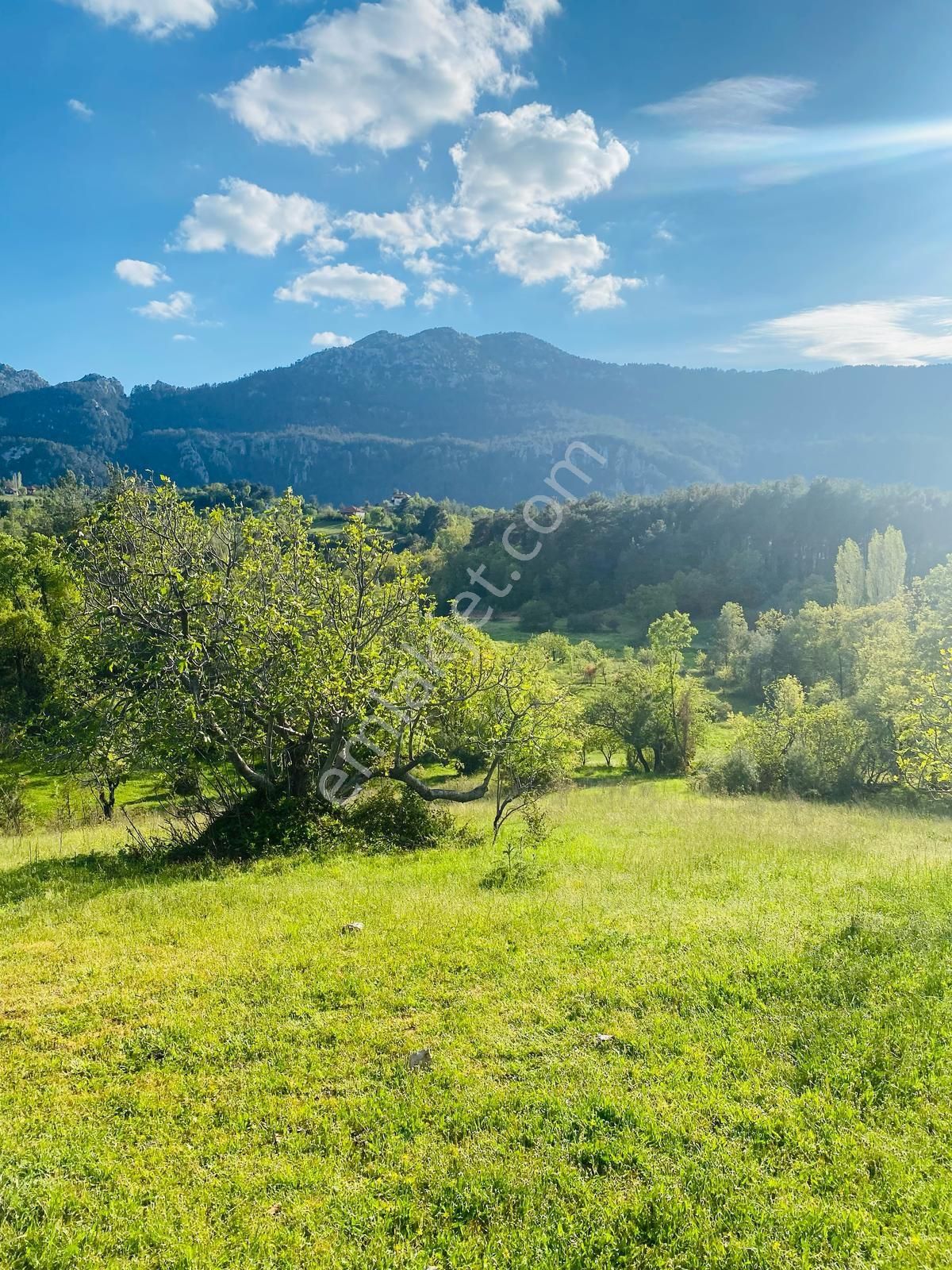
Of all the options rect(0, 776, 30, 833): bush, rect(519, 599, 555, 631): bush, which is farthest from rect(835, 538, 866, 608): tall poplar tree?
rect(0, 776, 30, 833): bush

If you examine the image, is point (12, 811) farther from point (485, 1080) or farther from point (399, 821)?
point (485, 1080)

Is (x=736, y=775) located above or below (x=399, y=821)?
below

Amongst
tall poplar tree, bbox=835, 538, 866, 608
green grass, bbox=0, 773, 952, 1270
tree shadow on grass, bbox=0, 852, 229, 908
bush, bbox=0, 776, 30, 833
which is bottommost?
bush, bbox=0, 776, 30, 833

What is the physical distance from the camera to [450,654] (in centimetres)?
1903

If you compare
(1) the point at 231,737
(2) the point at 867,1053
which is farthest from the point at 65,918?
(2) the point at 867,1053

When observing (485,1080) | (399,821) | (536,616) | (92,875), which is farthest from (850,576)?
(485,1080)

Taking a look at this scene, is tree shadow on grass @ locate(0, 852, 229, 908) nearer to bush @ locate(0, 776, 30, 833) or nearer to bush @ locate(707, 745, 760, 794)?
bush @ locate(0, 776, 30, 833)

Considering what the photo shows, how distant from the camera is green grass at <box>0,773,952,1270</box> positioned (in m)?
5.30

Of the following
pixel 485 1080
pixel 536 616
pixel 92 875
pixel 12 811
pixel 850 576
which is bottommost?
pixel 12 811

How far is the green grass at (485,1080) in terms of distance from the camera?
530 centimetres

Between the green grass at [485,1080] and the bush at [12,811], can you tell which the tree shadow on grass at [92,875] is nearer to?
the green grass at [485,1080]

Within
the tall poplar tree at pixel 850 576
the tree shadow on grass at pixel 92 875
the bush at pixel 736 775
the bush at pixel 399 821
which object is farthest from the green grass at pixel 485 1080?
the tall poplar tree at pixel 850 576

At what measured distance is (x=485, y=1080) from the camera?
22.9 feet

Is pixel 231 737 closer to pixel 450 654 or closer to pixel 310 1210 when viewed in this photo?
pixel 450 654
